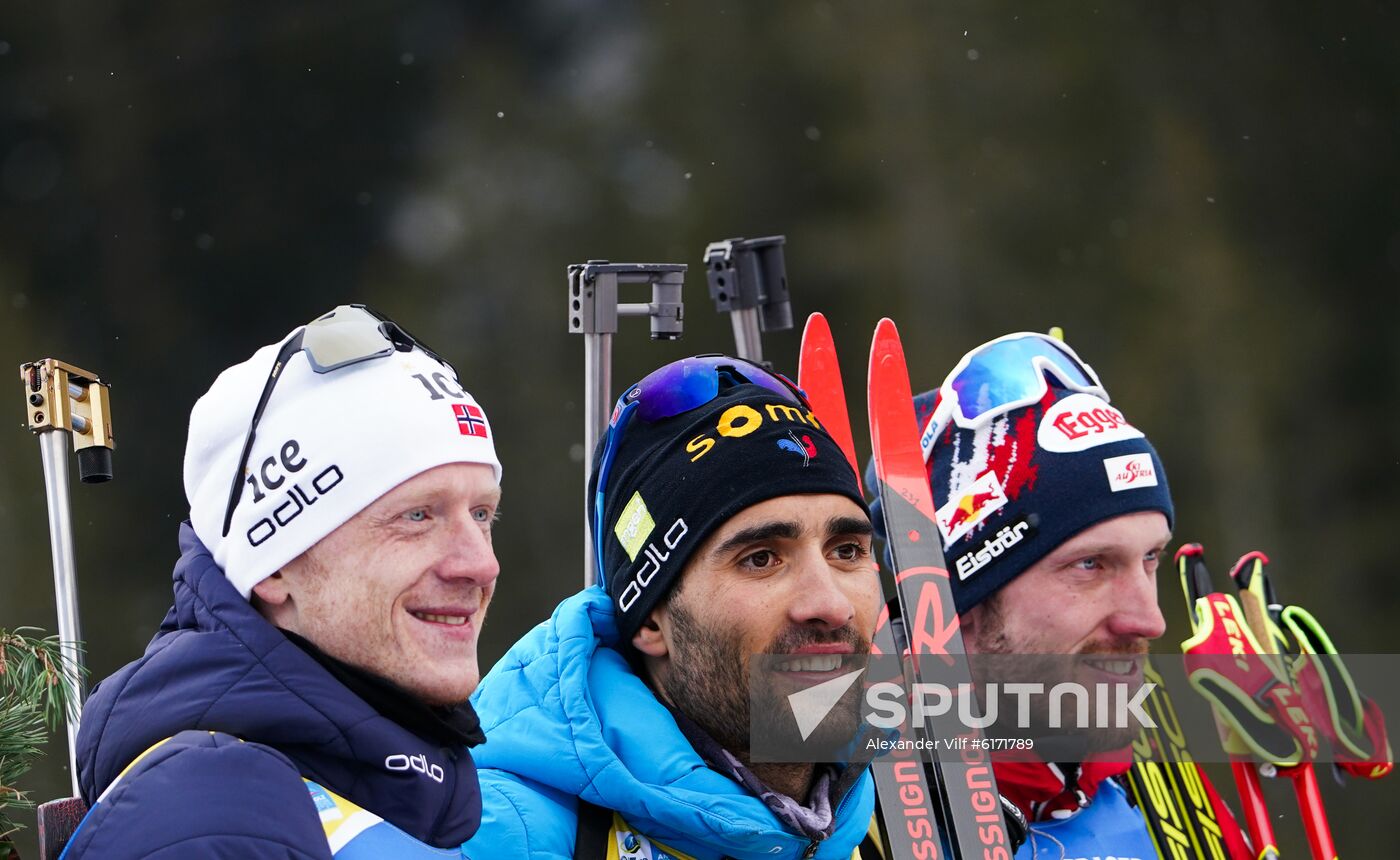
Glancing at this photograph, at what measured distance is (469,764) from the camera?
1531 millimetres

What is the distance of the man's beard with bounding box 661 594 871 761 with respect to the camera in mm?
1835

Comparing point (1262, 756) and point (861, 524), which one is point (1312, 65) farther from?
point (861, 524)

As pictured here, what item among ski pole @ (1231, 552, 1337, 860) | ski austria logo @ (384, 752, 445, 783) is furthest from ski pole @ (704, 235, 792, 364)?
ski austria logo @ (384, 752, 445, 783)

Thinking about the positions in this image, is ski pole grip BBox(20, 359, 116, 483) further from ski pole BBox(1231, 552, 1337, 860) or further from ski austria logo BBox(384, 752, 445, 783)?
ski pole BBox(1231, 552, 1337, 860)

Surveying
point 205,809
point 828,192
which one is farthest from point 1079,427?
point 828,192

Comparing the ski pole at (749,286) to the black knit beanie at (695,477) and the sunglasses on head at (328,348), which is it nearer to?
the black knit beanie at (695,477)

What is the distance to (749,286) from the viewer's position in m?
2.76

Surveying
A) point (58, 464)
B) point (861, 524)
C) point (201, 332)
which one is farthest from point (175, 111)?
point (861, 524)

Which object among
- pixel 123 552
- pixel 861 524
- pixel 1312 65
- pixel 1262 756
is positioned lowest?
pixel 1262 756

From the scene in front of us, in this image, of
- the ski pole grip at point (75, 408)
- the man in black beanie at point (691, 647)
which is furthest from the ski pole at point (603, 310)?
the ski pole grip at point (75, 408)

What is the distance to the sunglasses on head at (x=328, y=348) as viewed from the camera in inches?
59.0

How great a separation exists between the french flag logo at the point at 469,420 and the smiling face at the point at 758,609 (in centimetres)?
39

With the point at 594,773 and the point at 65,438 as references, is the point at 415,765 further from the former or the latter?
the point at 65,438

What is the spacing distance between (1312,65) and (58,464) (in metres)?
5.57
